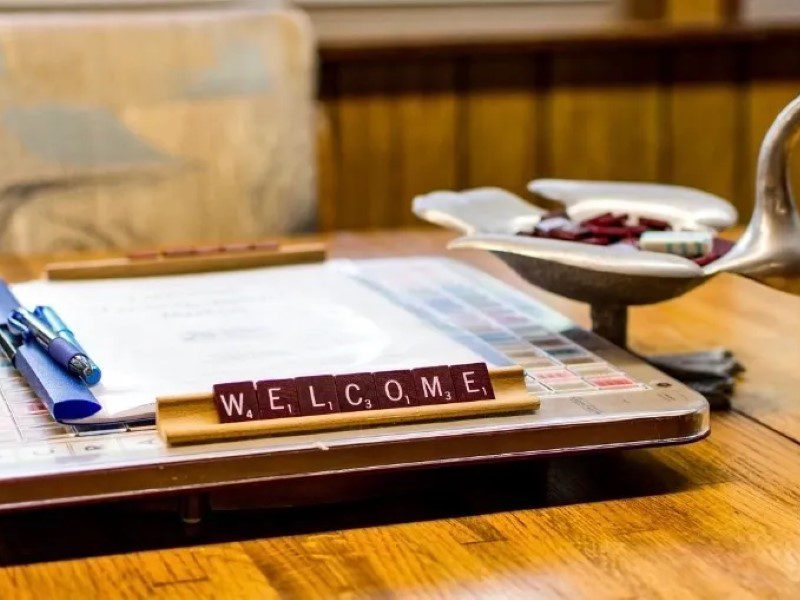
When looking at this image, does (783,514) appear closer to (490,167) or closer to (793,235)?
(793,235)

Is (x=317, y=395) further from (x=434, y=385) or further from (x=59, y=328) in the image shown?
(x=59, y=328)

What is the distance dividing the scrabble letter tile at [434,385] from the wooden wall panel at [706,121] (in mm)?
2274

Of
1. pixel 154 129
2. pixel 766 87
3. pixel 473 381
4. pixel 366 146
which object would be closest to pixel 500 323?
pixel 473 381

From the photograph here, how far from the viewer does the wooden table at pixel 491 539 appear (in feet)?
1.90

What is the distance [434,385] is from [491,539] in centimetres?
9

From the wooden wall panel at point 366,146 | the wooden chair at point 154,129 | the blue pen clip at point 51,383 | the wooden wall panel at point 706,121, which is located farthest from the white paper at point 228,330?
the wooden wall panel at point 706,121

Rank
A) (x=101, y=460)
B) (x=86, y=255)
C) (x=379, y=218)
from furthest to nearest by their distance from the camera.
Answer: (x=379, y=218) → (x=86, y=255) → (x=101, y=460)

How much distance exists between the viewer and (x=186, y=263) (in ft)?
3.48

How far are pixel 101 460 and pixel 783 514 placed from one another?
329mm

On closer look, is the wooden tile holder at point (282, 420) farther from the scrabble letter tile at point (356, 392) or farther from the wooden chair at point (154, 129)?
the wooden chair at point (154, 129)

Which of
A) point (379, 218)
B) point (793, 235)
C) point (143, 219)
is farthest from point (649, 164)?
point (793, 235)

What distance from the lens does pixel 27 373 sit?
2.43 feet

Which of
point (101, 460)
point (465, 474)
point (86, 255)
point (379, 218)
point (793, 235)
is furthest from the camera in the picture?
point (379, 218)

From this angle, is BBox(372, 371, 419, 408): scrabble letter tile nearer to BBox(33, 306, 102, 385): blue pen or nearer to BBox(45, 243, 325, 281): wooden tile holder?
BBox(33, 306, 102, 385): blue pen
